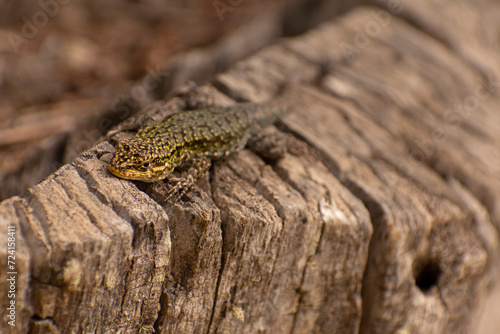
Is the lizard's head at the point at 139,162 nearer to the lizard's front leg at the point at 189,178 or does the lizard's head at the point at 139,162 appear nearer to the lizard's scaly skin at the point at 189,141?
the lizard's scaly skin at the point at 189,141

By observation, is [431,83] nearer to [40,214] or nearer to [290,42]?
[290,42]

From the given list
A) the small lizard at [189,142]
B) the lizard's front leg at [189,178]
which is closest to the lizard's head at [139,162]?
the small lizard at [189,142]

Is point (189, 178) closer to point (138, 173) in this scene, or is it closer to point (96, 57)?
point (138, 173)

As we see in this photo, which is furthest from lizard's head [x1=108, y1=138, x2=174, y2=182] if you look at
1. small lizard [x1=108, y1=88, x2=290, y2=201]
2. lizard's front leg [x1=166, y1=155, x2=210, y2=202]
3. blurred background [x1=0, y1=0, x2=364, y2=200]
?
blurred background [x1=0, y1=0, x2=364, y2=200]

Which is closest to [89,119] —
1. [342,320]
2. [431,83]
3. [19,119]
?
[19,119]

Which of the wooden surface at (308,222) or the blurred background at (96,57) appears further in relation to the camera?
the blurred background at (96,57)

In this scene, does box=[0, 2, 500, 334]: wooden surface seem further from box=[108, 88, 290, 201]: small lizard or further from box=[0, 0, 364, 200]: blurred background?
box=[0, 0, 364, 200]: blurred background

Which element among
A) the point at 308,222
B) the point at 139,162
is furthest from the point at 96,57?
the point at 308,222
